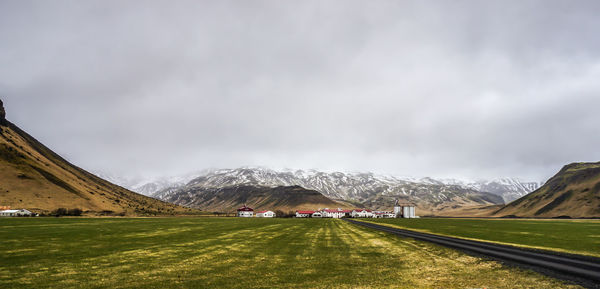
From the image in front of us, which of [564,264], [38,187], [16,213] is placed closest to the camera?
Answer: [564,264]

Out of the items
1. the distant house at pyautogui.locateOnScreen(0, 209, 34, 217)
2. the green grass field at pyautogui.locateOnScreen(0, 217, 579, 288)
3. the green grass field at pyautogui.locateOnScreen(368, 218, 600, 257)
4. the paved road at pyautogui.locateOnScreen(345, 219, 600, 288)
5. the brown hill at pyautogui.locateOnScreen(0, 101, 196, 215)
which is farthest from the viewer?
the brown hill at pyautogui.locateOnScreen(0, 101, 196, 215)

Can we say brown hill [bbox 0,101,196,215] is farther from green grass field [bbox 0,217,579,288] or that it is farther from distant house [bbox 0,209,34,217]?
green grass field [bbox 0,217,579,288]

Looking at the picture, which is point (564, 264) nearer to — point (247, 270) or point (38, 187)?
point (247, 270)

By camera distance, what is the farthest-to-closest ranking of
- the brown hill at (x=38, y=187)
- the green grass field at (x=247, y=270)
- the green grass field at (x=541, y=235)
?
the brown hill at (x=38, y=187) → the green grass field at (x=541, y=235) → the green grass field at (x=247, y=270)

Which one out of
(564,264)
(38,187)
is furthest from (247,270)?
(38,187)

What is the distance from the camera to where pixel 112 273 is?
1683cm

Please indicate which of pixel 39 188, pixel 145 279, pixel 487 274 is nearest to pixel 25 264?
pixel 145 279

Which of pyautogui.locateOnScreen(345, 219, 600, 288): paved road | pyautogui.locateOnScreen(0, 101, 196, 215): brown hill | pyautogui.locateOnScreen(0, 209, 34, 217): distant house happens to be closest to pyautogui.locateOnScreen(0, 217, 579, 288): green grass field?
pyautogui.locateOnScreen(345, 219, 600, 288): paved road

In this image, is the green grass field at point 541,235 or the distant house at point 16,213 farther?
the distant house at point 16,213

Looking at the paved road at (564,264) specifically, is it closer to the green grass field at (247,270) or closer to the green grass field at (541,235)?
the green grass field at (247,270)

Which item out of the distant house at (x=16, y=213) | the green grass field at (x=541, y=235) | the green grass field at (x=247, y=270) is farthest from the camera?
the distant house at (x=16, y=213)

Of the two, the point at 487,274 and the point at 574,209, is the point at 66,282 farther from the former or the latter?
the point at 574,209

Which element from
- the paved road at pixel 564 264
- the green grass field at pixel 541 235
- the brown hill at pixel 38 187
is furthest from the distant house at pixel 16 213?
the paved road at pixel 564 264

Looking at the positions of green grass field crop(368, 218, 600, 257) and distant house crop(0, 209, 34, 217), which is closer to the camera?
green grass field crop(368, 218, 600, 257)
